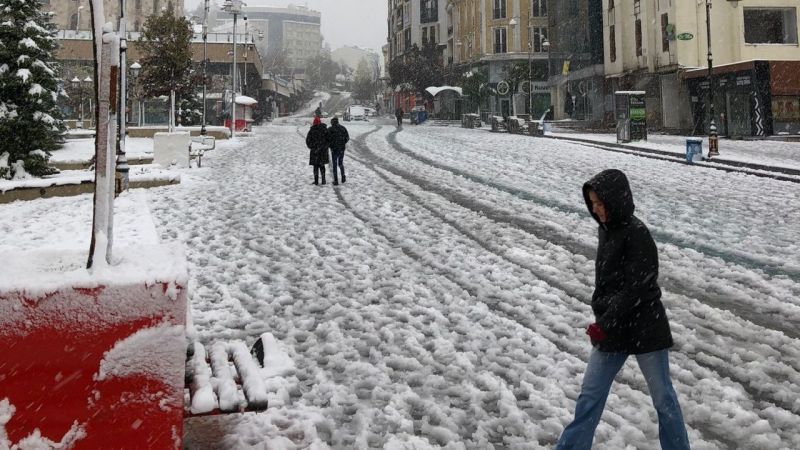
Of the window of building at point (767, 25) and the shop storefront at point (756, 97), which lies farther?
the window of building at point (767, 25)

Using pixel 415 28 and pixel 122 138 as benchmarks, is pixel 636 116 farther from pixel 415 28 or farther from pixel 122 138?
pixel 415 28

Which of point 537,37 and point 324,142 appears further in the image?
point 537,37

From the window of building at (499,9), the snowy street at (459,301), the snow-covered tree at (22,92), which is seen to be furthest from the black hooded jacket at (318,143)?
the window of building at (499,9)

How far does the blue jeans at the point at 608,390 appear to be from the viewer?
325cm

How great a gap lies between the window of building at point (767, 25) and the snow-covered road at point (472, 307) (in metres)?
25.2

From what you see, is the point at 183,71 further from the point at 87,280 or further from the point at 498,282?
the point at 87,280

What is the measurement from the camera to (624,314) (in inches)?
126

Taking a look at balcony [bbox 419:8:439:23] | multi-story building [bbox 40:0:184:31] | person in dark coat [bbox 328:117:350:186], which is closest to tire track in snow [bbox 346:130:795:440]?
person in dark coat [bbox 328:117:350:186]

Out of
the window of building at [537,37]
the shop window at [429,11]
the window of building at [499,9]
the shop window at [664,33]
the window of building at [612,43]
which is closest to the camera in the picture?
the shop window at [664,33]

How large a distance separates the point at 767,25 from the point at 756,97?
886 cm

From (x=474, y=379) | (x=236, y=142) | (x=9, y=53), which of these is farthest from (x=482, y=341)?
(x=236, y=142)

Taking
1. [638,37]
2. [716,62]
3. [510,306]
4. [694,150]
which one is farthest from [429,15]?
[510,306]

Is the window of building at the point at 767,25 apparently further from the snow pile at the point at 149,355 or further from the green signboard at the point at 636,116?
the snow pile at the point at 149,355

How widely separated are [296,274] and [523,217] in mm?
→ 5156
